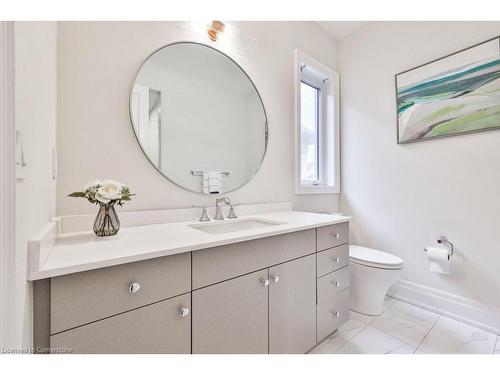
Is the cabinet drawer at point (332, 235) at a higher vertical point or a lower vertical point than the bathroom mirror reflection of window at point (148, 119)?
lower

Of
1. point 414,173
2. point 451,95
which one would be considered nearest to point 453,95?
point 451,95

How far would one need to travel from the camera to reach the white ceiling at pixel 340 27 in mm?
2170

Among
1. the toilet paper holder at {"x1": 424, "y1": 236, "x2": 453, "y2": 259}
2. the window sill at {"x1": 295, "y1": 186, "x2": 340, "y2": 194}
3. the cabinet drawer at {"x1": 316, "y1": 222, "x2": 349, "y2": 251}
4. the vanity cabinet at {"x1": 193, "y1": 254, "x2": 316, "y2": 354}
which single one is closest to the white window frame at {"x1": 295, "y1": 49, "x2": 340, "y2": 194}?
the window sill at {"x1": 295, "y1": 186, "x2": 340, "y2": 194}

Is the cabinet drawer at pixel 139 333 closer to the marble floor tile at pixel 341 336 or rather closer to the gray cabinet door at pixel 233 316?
the gray cabinet door at pixel 233 316

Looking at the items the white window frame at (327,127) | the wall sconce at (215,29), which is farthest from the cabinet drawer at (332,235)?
the wall sconce at (215,29)

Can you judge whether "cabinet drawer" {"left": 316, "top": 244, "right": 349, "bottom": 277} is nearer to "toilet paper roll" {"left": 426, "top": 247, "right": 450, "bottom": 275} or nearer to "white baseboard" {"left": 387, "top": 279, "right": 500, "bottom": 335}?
"toilet paper roll" {"left": 426, "top": 247, "right": 450, "bottom": 275}

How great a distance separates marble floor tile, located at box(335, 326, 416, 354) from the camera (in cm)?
132

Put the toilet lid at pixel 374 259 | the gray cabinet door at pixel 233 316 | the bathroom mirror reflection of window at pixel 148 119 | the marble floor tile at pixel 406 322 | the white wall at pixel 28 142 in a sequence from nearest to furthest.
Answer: the white wall at pixel 28 142 < the gray cabinet door at pixel 233 316 < the bathroom mirror reflection of window at pixel 148 119 < the marble floor tile at pixel 406 322 < the toilet lid at pixel 374 259

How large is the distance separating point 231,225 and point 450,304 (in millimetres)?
1773

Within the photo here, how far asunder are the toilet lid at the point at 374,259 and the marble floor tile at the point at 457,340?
0.46 meters

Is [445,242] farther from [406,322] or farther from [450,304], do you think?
[406,322]
